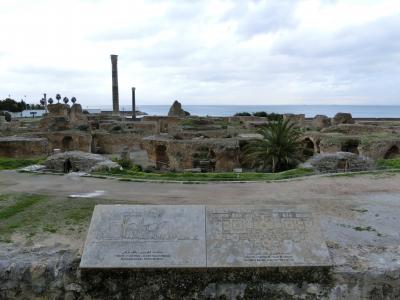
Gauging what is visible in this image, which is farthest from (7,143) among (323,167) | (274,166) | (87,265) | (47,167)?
(87,265)

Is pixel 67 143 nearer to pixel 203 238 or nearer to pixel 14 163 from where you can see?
pixel 14 163

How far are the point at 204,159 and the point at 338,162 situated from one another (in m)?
8.51

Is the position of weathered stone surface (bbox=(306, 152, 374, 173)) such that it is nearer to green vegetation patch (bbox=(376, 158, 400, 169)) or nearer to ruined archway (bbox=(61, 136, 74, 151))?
green vegetation patch (bbox=(376, 158, 400, 169))

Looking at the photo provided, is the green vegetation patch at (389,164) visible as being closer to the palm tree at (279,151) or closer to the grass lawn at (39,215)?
the palm tree at (279,151)

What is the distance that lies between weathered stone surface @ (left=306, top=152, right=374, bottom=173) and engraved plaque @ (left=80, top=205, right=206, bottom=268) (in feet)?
34.5

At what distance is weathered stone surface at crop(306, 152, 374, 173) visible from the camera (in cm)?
1602

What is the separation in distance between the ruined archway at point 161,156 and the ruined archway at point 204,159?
2317 mm

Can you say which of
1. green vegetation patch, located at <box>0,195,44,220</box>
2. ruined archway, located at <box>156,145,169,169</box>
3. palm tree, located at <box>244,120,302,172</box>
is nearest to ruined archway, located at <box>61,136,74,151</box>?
ruined archway, located at <box>156,145,169,169</box>

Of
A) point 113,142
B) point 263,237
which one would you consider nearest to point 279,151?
point 263,237

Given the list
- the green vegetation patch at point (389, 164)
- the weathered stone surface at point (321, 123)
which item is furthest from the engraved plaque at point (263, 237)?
the weathered stone surface at point (321, 123)

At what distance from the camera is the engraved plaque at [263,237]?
5.95 metres

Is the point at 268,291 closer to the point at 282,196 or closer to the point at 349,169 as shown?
the point at 282,196

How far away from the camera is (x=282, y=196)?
440 inches

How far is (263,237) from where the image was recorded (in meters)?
6.17
